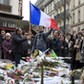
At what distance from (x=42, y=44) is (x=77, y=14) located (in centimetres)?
5083

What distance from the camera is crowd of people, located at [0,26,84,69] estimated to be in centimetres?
1087

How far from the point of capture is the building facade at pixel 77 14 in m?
60.7

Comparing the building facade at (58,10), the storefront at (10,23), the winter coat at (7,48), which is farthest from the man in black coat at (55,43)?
the building facade at (58,10)

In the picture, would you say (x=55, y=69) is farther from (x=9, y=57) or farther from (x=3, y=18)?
(x=3, y=18)

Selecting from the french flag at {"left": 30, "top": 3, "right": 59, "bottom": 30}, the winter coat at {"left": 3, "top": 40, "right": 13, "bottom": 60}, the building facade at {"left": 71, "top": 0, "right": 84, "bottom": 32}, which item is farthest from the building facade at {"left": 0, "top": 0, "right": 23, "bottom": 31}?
the building facade at {"left": 71, "top": 0, "right": 84, "bottom": 32}

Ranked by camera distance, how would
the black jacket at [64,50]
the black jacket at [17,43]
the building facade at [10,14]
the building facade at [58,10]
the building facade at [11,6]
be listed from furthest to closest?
1. the building facade at [58,10]
2. the building facade at [11,6]
3. the building facade at [10,14]
4. the black jacket at [64,50]
5. the black jacket at [17,43]

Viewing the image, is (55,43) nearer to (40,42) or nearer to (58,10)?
(40,42)

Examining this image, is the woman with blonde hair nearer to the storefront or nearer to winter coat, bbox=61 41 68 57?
winter coat, bbox=61 41 68 57

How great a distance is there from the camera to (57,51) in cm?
1440

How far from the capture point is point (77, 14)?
208 feet

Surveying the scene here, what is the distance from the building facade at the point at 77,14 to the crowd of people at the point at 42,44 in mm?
44700

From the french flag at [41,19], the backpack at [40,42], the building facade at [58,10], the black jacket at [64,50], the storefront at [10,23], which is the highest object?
the building facade at [58,10]

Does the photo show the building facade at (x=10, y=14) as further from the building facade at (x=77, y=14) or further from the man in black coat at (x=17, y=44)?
the building facade at (x=77, y=14)

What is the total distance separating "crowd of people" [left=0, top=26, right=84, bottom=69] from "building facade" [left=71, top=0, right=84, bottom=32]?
1760 inches
